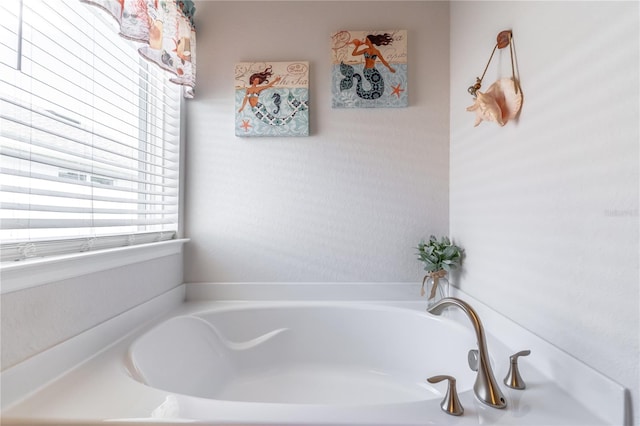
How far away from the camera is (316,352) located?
154 centimetres

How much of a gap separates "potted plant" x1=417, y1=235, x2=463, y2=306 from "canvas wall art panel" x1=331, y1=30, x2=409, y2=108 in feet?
2.50

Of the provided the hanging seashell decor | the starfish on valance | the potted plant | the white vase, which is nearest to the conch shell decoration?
the hanging seashell decor

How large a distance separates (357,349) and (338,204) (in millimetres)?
736

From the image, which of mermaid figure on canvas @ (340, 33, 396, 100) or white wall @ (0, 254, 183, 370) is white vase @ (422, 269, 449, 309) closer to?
mermaid figure on canvas @ (340, 33, 396, 100)

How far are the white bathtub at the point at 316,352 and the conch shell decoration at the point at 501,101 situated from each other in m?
0.83

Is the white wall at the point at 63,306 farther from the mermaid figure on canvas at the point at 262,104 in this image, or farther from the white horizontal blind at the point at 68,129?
the mermaid figure on canvas at the point at 262,104

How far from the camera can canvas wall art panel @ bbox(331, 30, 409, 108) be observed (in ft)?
5.43

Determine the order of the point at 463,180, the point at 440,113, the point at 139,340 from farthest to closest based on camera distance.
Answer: the point at 440,113 < the point at 463,180 < the point at 139,340

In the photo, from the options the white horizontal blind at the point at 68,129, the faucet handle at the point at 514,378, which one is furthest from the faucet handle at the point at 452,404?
the white horizontal blind at the point at 68,129

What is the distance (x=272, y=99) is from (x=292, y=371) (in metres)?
1.38

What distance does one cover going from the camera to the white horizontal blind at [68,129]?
785mm

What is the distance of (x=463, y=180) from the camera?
1.51 metres

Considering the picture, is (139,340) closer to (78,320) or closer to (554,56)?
(78,320)

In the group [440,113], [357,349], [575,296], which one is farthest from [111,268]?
[440,113]
